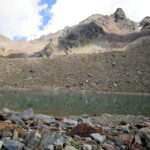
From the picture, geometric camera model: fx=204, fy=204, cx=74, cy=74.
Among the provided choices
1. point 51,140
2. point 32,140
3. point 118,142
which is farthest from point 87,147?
point 32,140

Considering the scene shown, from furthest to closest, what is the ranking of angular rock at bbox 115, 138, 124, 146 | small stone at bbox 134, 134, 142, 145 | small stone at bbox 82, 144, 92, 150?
small stone at bbox 134, 134, 142, 145 → angular rock at bbox 115, 138, 124, 146 → small stone at bbox 82, 144, 92, 150

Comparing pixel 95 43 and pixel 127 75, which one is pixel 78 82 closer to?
pixel 127 75

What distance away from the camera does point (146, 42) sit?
9181 cm

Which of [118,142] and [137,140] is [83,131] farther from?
[137,140]

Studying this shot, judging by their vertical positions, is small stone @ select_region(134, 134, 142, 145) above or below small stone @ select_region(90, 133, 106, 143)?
below

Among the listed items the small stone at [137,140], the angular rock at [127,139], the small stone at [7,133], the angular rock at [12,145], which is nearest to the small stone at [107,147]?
the angular rock at [127,139]

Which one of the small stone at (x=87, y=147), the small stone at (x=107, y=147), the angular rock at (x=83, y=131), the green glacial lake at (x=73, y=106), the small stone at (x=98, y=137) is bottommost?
the green glacial lake at (x=73, y=106)

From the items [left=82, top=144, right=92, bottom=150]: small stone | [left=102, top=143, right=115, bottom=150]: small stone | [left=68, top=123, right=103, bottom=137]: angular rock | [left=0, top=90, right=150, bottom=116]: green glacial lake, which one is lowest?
[left=0, top=90, right=150, bottom=116]: green glacial lake

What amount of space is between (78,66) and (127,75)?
17.2 meters

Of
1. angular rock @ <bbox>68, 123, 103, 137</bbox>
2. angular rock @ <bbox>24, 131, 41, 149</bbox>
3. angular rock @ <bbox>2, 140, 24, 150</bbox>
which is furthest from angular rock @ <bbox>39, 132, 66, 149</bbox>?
angular rock @ <bbox>68, 123, 103, 137</bbox>

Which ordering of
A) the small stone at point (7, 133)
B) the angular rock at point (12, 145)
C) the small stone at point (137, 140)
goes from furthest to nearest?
the small stone at point (137, 140) → the small stone at point (7, 133) → the angular rock at point (12, 145)

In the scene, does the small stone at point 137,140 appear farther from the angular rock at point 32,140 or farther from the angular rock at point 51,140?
the angular rock at point 32,140

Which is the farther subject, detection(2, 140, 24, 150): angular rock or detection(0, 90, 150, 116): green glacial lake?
detection(0, 90, 150, 116): green glacial lake

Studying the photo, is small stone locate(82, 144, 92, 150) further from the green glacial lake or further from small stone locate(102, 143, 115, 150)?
the green glacial lake
